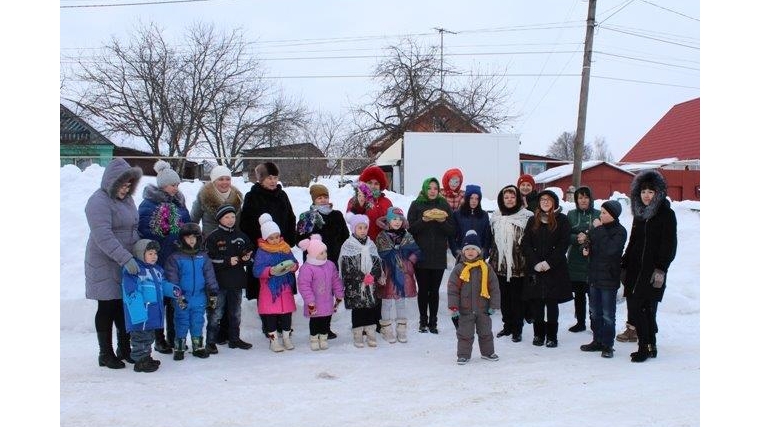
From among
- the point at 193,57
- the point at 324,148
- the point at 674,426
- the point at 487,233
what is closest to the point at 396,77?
the point at 324,148

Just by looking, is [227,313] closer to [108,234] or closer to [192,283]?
[192,283]

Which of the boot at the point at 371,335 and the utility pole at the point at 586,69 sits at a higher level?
the utility pole at the point at 586,69

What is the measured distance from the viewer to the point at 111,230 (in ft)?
18.8

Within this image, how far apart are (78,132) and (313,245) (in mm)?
24611

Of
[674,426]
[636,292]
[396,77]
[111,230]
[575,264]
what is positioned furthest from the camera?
[396,77]

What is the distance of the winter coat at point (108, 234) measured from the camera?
5.63m

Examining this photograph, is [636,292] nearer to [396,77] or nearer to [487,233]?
[487,233]

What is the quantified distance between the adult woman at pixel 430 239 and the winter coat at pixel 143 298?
114 inches

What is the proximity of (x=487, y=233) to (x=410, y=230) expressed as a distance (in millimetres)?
928

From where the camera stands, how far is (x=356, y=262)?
685cm

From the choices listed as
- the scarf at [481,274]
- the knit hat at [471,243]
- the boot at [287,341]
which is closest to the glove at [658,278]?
the scarf at [481,274]

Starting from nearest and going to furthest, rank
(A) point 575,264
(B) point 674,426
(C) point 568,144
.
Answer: (B) point 674,426
(A) point 575,264
(C) point 568,144

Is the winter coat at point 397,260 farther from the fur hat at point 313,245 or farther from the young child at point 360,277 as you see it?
the fur hat at point 313,245

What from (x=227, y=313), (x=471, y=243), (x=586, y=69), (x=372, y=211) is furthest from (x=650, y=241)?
(x=586, y=69)
